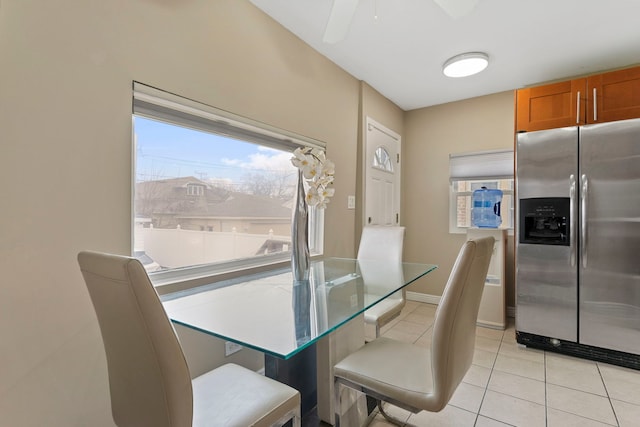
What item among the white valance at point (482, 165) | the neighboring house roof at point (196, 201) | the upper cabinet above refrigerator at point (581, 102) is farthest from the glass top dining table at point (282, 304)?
the white valance at point (482, 165)

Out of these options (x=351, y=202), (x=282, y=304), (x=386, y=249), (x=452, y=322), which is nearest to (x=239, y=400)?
(x=282, y=304)

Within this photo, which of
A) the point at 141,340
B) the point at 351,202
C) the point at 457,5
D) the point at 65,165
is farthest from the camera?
the point at 351,202

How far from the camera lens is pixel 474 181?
3.63 m

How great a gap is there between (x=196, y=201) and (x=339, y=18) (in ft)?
4.18

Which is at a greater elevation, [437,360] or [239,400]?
[437,360]

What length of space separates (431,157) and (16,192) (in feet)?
12.3

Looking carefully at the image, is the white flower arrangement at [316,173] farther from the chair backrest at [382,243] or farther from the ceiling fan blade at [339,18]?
the chair backrest at [382,243]

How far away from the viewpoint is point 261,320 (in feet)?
3.65

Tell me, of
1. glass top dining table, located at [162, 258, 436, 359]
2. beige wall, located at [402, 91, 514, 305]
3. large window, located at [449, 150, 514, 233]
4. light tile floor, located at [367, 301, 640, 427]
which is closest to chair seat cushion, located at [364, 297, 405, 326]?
glass top dining table, located at [162, 258, 436, 359]

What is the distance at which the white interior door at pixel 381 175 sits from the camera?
10.4ft

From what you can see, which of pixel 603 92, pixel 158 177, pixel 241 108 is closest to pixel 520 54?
pixel 603 92

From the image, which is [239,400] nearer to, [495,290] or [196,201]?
[196,201]

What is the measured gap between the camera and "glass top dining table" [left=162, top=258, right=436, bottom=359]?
0.98m

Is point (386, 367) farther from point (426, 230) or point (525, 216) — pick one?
point (426, 230)
